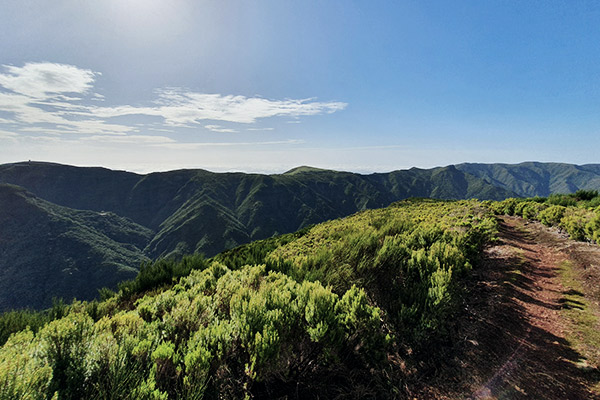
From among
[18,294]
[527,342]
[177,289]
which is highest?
[177,289]

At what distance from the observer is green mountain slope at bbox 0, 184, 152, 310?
366 feet

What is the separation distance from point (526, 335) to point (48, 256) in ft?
590

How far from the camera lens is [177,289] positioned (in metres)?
5.46

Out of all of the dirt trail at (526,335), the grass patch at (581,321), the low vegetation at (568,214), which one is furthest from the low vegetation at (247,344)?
the low vegetation at (568,214)

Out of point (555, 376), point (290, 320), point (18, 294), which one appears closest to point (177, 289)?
point (290, 320)

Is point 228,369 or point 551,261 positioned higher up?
point 228,369

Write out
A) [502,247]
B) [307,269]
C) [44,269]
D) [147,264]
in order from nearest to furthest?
[307,269]
[147,264]
[502,247]
[44,269]

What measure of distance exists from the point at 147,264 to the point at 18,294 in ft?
529

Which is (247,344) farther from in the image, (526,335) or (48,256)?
(48,256)

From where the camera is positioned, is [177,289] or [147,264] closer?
[177,289]

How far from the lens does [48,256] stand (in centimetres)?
12475

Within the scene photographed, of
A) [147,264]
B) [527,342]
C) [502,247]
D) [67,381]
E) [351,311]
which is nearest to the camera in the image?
[67,381]

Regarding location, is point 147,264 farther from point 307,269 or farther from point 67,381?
point 67,381

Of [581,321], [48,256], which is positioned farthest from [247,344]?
[48,256]
